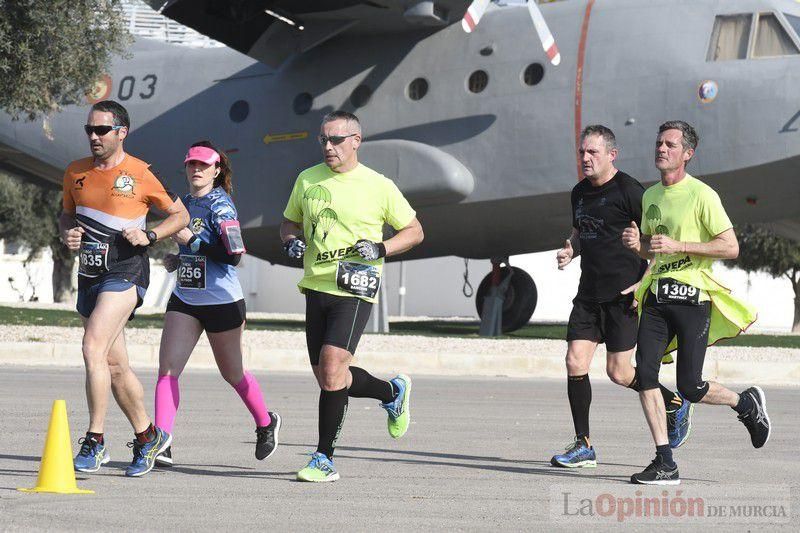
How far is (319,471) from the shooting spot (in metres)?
6.98

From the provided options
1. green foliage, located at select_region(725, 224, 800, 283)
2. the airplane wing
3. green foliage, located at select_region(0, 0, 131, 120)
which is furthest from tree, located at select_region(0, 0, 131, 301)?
green foliage, located at select_region(725, 224, 800, 283)

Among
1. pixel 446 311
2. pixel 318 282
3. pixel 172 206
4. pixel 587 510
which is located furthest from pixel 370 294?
pixel 446 311

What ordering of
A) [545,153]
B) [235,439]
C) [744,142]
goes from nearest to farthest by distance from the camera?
[235,439] → [744,142] → [545,153]

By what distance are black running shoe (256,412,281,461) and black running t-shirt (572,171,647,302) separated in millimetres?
2129

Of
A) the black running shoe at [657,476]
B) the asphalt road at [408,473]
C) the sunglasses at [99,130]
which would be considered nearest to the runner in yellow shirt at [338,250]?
the asphalt road at [408,473]

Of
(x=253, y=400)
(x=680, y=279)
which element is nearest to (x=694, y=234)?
(x=680, y=279)

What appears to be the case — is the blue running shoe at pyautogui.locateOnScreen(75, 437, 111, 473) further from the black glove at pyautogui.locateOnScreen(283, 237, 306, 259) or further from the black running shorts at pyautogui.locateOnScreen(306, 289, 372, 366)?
the black glove at pyautogui.locateOnScreen(283, 237, 306, 259)

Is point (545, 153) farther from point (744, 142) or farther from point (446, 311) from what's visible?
point (446, 311)

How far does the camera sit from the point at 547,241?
22672 millimetres

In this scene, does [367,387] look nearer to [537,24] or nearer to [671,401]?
[671,401]

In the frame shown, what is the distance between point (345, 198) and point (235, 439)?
2625 mm

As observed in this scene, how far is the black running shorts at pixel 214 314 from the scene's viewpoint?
755cm

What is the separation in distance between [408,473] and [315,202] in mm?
1670

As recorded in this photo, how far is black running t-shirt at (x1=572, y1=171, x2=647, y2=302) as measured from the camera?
8.14 m
